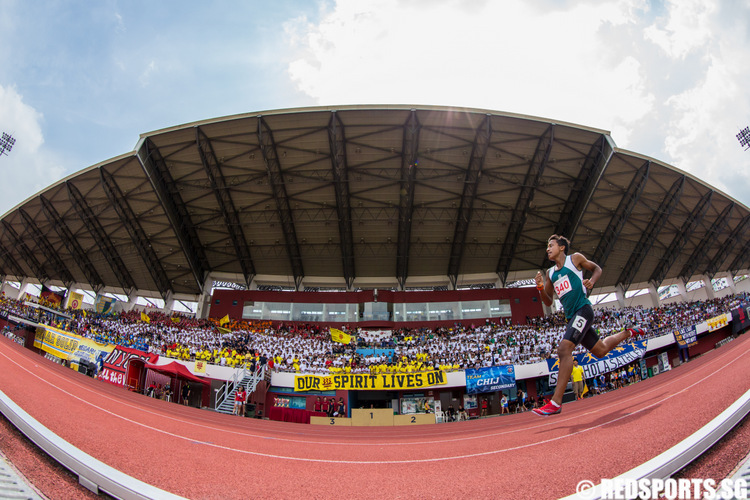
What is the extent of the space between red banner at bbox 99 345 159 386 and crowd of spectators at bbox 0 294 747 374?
1310mm

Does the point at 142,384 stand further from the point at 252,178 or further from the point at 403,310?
the point at 403,310

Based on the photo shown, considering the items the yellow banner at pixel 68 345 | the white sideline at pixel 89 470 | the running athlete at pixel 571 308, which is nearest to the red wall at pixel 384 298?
the yellow banner at pixel 68 345

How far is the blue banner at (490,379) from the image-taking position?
23109mm

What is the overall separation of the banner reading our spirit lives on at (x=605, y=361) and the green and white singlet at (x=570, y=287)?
18496mm

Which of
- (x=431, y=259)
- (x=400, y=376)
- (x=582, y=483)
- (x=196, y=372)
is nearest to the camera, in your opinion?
(x=582, y=483)

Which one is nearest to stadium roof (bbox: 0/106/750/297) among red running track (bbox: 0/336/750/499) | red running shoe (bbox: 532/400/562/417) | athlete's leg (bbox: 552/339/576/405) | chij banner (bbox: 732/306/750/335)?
chij banner (bbox: 732/306/750/335)

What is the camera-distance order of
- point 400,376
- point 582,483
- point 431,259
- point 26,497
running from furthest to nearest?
point 431,259 → point 400,376 → point 582,483 → point 26,497

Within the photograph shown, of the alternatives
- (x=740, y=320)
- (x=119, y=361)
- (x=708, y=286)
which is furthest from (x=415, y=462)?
(x=708, y=286)

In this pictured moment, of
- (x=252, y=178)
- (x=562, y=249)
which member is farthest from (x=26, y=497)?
(x=252, y=178)

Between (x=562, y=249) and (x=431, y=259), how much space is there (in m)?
30.7

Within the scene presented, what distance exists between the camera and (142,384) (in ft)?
84.1

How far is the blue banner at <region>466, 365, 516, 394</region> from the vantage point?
23.1 metres

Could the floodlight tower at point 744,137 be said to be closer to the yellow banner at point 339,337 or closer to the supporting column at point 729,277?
the supporting column at point 729,277

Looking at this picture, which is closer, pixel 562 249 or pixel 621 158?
pixel 562 249
